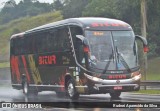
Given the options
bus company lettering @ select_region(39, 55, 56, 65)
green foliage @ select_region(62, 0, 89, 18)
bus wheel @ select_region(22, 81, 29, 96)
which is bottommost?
green foliage @ select_region(62, 0, 89, 18)

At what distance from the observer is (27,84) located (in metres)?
26.9

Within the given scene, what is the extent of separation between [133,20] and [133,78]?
161ft

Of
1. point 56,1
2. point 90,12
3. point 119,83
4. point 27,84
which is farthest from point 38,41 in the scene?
point 56,1

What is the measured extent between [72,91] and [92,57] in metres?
2.05

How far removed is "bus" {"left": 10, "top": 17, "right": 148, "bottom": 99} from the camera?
1955 cm

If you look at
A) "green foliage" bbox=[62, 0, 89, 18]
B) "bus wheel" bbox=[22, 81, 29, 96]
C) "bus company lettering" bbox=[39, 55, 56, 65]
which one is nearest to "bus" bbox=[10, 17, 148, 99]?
"bus company lettering" bbox=[39, 55, 56, 65]

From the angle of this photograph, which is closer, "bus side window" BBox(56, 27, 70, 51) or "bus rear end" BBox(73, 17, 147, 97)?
"bus rear end" BBox(73, 17, 147, 97)

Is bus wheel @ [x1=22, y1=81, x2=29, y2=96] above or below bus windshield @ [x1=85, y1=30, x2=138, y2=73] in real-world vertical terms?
below

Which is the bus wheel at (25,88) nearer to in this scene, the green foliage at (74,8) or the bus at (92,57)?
the bus at (92,57)

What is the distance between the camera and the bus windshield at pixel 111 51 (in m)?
19.6

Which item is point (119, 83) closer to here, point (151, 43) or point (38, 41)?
point (38, 41)

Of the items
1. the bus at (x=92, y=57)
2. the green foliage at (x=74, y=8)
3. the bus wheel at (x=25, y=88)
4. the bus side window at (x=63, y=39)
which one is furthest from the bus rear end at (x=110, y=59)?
the green foliage at (x=74, y=8)

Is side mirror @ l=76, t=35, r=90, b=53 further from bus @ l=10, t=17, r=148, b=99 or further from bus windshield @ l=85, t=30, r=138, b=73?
bus windshield @ l=85, t=30, r=138, b=73

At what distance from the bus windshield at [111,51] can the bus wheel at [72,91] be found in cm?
159
